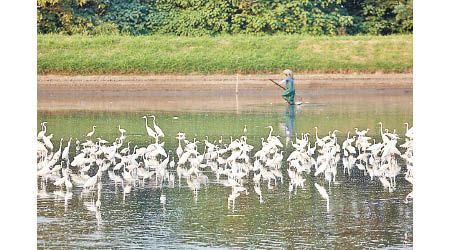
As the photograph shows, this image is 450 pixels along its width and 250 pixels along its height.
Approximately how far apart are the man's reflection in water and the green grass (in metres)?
7.69

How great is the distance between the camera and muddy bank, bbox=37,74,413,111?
29.3 meters

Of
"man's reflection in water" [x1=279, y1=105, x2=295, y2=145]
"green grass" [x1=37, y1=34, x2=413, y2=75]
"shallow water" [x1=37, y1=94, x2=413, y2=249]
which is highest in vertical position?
"green grass" [x1=37, y1=34, x2=413, y2=75]

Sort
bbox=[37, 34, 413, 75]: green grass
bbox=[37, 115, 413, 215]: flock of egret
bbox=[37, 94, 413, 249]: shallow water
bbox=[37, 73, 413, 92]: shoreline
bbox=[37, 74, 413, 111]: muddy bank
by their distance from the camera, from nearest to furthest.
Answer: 1. bbox=[37, 94, 413, 249]: shallow water
2. bbox=[37, 115, 413, 215]: flock of egret
3. bbox=[37, 74, 413, 111]: muddy bank
4. bbox=[37, 73, 413, 92]: shoreline
5. bbox=[37, 34, 413, 75]: green grass

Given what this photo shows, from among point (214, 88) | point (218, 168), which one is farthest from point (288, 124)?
point (214, 88)

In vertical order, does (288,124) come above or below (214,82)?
below

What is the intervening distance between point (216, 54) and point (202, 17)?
4939 millimetres

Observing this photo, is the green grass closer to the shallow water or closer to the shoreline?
the shoreline

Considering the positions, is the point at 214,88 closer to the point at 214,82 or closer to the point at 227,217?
the point at 214,82

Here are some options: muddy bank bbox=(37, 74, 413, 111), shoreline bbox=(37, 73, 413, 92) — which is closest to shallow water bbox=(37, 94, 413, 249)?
muddy bank bbox=(37, 74, 413, 111)

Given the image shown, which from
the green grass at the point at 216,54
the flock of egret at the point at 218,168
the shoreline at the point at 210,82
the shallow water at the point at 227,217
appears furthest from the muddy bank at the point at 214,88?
the flock of egret at the point at 218,168

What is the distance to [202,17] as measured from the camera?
38.0 m

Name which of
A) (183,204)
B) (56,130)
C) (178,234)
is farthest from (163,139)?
(178,234)

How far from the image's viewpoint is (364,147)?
48.7 ft

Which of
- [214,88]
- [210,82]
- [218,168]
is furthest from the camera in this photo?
[210,82]
